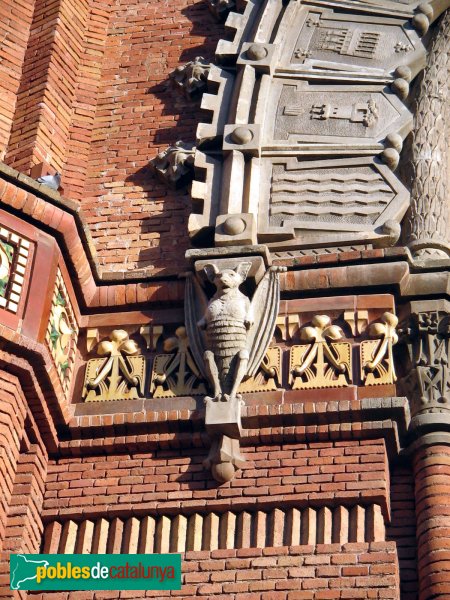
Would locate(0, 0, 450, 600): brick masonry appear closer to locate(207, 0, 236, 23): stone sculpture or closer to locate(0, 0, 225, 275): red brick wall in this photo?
locate(0, 0, 225, 275): red brick wall

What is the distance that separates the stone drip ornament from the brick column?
1.11m

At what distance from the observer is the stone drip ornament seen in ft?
33.8

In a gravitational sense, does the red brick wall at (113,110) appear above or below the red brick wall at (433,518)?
above

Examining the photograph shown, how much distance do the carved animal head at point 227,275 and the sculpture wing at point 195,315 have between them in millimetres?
149

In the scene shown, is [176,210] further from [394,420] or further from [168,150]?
[394,420]

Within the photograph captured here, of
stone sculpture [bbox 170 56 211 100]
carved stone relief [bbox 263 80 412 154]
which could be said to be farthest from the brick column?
stone sculpture [bbox 170 56 211 100]

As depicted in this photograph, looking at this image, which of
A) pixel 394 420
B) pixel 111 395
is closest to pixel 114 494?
pixel 111 395

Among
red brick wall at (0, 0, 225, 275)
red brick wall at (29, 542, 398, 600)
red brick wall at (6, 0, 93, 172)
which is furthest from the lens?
red brick wall at (6, 0, 93, 172)

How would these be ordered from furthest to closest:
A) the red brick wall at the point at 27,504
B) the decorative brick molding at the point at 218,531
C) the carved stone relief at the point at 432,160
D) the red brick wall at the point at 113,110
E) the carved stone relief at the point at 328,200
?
the red brick wall at the point at 113,110 < the carved stone relief at the point at 432,160 < the carved stone relief at the point at 328,200 < the red brick wall at the point at 27,504 < the decorative brick molding at the point at 218,531

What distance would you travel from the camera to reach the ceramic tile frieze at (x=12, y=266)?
10.3 m

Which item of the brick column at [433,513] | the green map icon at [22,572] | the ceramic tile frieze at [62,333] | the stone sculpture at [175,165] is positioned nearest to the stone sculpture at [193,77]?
the stone sculpture at [175,165]

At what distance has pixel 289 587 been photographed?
378 inches

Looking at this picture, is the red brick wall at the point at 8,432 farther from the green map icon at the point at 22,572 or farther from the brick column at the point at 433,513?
the brick column at the point at 433,513

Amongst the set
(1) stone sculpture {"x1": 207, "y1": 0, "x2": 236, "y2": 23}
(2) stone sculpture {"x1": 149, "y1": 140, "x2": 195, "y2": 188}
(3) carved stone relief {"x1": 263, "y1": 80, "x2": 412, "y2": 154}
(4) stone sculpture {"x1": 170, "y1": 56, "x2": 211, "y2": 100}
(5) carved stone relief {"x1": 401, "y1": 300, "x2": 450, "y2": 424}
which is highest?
(1) stone sculpture {"x1": 207, "y1": 0, "x2": 236, "y2": 23}
